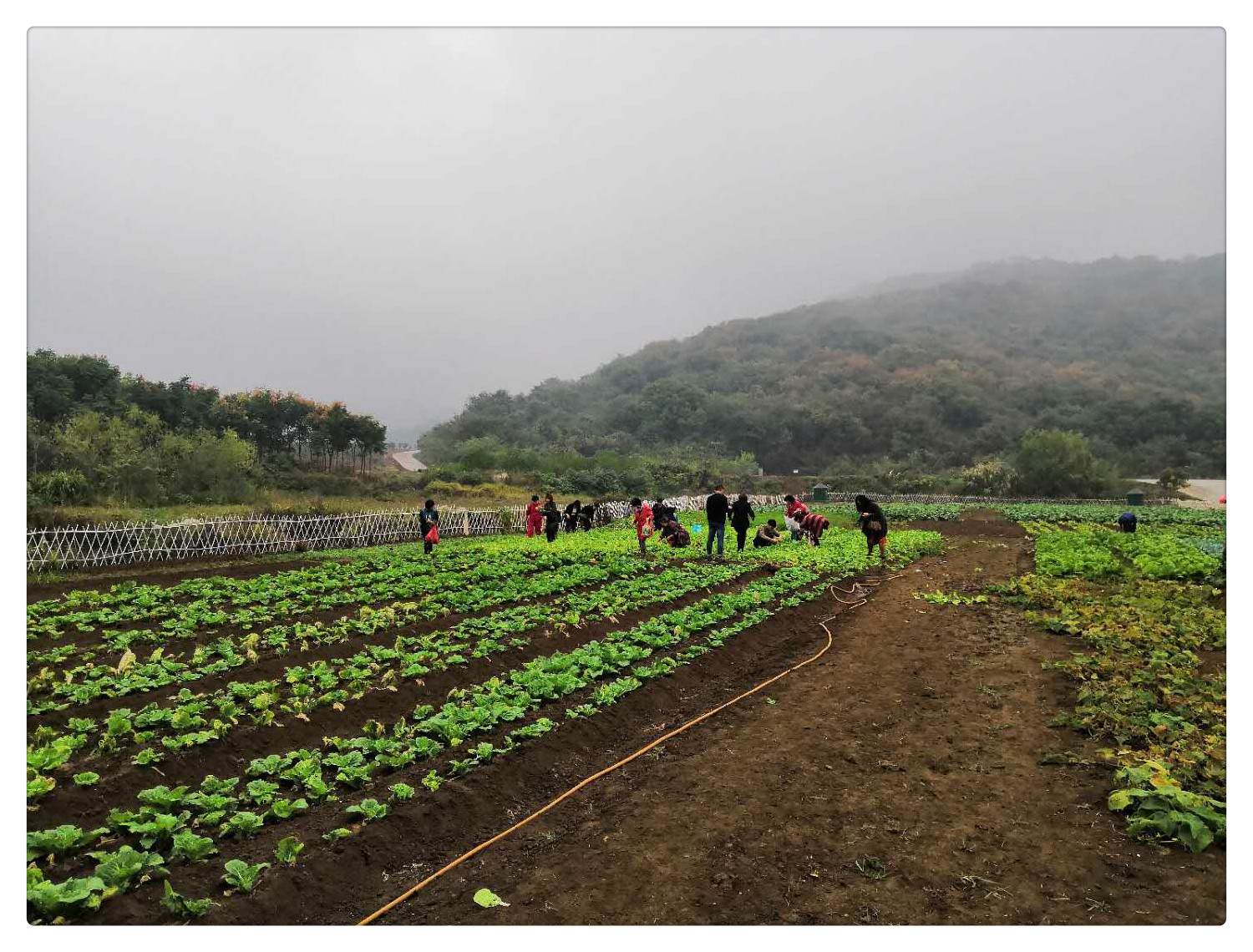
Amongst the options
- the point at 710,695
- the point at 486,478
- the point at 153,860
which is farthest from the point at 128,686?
the point at 486,478

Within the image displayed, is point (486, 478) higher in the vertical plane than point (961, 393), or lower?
lower

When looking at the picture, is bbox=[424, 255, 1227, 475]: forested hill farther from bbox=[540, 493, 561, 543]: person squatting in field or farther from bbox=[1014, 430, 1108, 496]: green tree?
bbox=[540, 493, 561, 543]: person squatting in field

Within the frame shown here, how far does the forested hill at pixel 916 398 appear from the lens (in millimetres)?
80125

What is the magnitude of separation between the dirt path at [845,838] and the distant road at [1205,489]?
56391 millimetres

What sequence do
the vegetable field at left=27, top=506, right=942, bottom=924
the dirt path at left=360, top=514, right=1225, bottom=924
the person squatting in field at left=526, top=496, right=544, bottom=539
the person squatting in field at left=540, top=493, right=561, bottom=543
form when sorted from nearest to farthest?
the dirt path at left=360, top=514, right=1225, bottom=924 < the vegetable field at left=27, top=506, right=942, bottom=924 < the person squatting in field at left=540, top=493, right=561, bottom=543 < the person squatting in field at left=526, top=496, right=544, bottom=539

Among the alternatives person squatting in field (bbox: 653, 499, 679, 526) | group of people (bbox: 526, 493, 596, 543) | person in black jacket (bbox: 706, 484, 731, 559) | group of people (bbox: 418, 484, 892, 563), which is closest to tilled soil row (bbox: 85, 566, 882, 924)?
person in black jacket (bbox: 706, 484, 731, 559)

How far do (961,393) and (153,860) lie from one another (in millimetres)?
112285

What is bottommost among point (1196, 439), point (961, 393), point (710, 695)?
point (710, 695)

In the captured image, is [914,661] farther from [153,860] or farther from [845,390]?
[845,390]

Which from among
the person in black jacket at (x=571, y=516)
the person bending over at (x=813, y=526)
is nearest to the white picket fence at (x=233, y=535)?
the person in black jacket at (x=571, y=516)

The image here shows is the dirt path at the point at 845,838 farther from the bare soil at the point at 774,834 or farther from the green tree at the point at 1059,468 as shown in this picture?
the green tree at the point at 1059,468

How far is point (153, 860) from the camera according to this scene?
434 cm

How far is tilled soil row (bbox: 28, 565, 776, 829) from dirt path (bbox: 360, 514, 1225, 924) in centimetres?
231

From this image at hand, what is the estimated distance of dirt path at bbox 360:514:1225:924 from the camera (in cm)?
420
